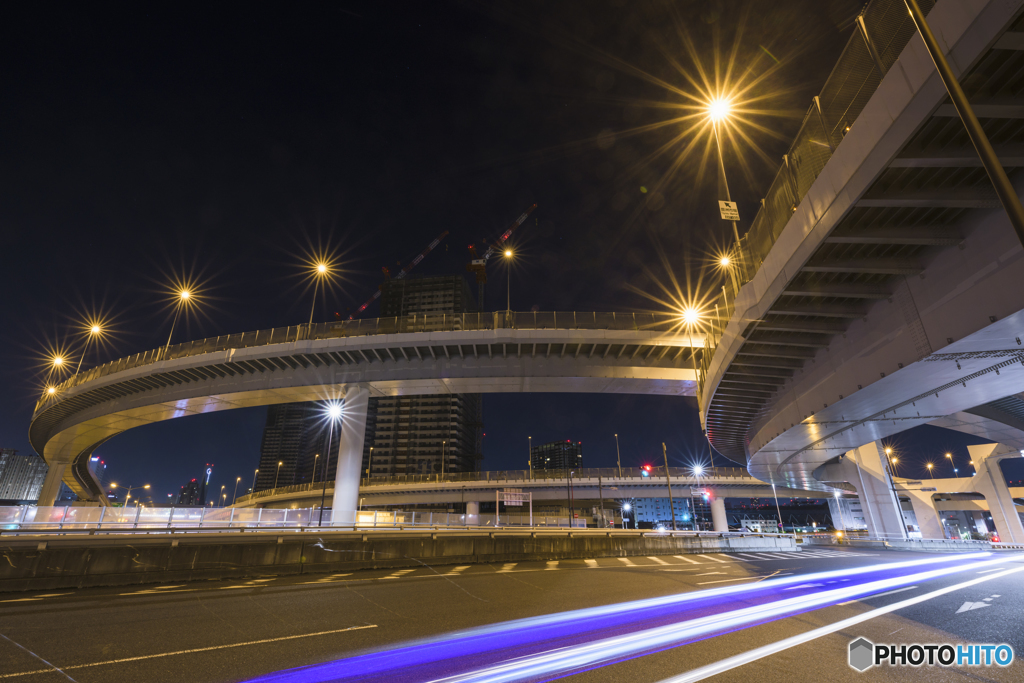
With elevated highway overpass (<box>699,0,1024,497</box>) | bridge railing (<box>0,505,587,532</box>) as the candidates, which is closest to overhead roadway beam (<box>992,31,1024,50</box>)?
elevated highway overpass (<box>699,0,1024,497</box>)

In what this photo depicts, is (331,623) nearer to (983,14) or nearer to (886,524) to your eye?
(983,14)

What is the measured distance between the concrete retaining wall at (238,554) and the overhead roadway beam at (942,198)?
18.0 m

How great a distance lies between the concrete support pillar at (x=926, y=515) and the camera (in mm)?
57031

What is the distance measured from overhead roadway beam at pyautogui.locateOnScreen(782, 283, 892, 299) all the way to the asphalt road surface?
7147mm

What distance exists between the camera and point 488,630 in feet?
25.5

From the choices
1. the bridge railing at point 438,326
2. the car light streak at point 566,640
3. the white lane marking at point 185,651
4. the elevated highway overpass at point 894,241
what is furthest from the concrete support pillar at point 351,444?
the car light streak at point 566,640

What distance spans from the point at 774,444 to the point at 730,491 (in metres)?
44.1

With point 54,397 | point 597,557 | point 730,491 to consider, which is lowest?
point 597,557

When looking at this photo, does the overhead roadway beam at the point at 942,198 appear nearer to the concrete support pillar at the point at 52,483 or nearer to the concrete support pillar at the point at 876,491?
the concrete support pillar at the point at 876,491

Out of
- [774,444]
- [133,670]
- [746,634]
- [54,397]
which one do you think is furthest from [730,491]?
[54,397]

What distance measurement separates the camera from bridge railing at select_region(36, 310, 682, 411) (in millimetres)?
26969

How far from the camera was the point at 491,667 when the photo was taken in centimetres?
567

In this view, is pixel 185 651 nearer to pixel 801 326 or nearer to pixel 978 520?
pixel 801 326

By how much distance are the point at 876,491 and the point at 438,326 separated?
152 ft
